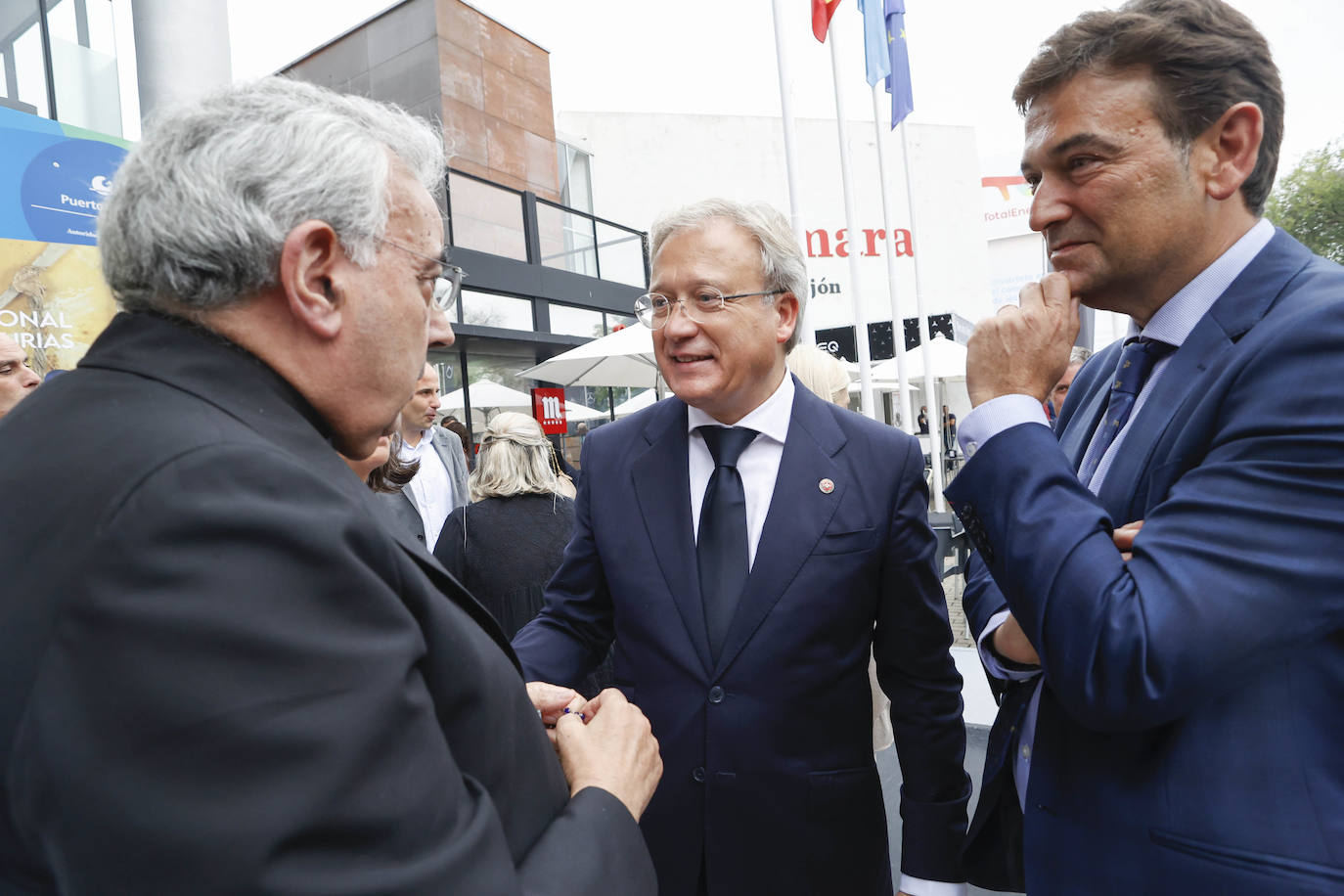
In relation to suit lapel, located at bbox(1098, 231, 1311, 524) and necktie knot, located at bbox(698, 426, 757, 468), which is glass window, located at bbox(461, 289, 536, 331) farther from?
suit lapel, located at bbox(1098, 231, 1311, 524)

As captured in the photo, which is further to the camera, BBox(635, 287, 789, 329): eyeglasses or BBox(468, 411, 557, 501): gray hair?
BBox(468, 411, 557, 501): gray hair

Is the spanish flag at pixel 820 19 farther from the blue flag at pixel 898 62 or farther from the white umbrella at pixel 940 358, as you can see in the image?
the white umbrella at pixel 940 358

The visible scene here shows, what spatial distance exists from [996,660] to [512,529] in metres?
2.74

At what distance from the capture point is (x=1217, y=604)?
102cm

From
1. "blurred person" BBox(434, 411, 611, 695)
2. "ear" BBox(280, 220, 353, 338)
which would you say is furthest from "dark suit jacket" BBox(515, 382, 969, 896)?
"blurred person" BBox(434, 411, 611, 695)

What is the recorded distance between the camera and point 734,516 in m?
1.87

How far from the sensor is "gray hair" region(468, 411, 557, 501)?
399 centimetres

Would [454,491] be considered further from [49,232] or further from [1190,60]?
[1190,60]

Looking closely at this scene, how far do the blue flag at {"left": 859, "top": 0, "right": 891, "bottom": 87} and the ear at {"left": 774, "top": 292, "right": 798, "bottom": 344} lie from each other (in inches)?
377

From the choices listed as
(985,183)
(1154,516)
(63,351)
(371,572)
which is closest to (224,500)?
(371,572)

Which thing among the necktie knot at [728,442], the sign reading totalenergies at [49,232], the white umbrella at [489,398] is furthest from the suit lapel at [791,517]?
the white umbrella at [489,398]

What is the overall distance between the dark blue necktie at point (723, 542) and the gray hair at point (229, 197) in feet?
3.46

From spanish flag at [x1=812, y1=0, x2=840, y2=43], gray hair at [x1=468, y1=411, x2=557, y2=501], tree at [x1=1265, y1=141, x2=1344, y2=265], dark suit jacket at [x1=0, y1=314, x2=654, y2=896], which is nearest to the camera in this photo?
dark suit jacket at [x1=0, y1=314, x2=654, y2=896]

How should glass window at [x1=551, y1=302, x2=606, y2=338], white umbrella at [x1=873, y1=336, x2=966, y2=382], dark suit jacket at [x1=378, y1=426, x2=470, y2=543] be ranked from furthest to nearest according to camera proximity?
glass window at [x1=551, y1=302, x2=606, y2=338]
white umbrella at [x1=873, y1=336, x2=966, y2=382]
dark suit jacket at [x1=378, y1=426, x2=470, y2=543]
